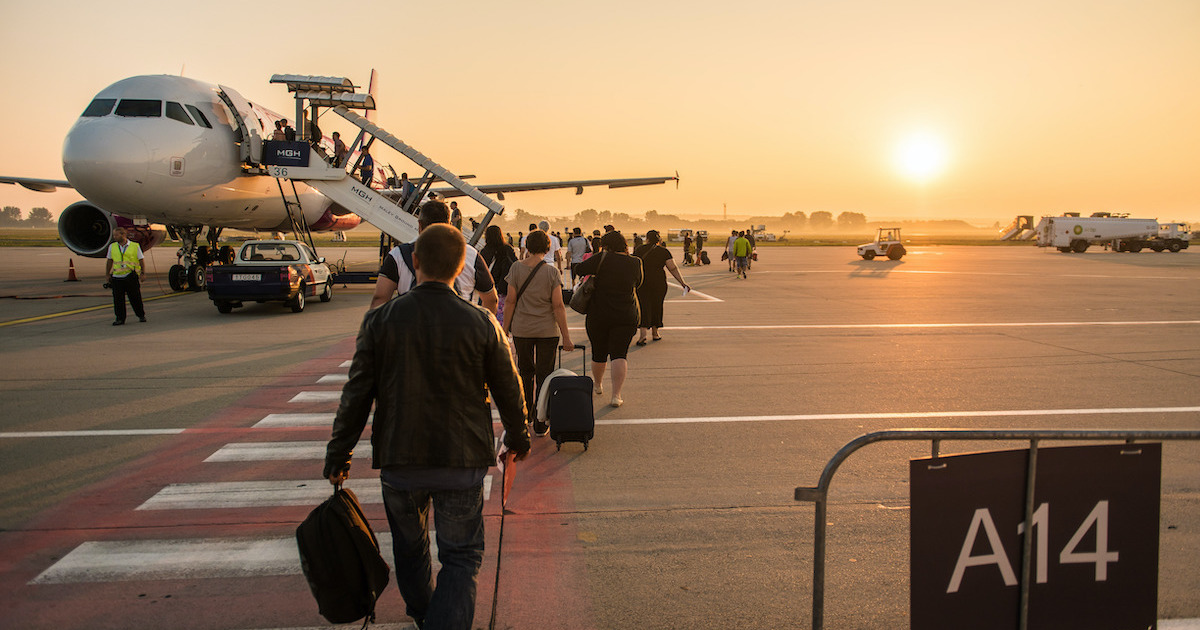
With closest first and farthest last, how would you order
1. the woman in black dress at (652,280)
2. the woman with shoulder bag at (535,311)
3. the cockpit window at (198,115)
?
the woman with shoulder bag at (535,311) → the woman in black dress at (652,280) → the cockpit window at (198,115)

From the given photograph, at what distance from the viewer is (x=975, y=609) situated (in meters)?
2.97

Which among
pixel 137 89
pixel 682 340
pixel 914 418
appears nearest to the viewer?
pixel 914 418

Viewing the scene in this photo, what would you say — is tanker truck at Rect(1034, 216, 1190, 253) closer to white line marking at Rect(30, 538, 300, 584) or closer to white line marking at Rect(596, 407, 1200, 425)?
white line marking at Rect(596, 407, 1200, 425)

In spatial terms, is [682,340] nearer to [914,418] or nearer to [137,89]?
[914,418]

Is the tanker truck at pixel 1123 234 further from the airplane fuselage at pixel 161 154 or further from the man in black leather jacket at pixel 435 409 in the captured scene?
the man in black leather jacket at pixel 435 409

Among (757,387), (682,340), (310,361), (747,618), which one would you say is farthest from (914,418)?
(310,361)

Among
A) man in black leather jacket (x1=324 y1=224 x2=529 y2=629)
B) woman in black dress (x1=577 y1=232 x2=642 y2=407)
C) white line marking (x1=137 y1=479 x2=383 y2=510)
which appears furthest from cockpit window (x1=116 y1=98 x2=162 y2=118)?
man in black leather jacket (x1=324 y1=224 x2=529 y2=629)

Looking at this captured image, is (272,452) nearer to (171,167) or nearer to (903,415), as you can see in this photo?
(903,415)

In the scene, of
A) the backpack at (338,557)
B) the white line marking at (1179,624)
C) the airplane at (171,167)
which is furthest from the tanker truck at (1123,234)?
the backpack at (338,557)

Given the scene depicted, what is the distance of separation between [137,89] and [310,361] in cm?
1005

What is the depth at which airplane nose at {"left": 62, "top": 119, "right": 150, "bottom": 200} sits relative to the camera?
14812 millimetres

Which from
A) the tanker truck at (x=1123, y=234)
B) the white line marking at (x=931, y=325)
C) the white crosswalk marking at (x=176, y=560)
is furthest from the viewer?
the tanker truck at (x=1123, y=234)

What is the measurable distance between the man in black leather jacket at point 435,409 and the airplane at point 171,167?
589 inches

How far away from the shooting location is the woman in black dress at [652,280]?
11.3m
